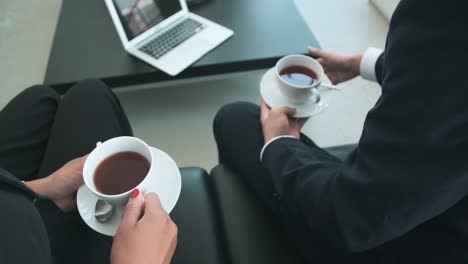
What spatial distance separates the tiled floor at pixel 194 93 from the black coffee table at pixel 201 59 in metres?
0.27

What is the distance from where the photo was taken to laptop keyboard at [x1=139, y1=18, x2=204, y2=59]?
1.40m

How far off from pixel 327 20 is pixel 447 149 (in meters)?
1.76

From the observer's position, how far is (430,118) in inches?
18.9

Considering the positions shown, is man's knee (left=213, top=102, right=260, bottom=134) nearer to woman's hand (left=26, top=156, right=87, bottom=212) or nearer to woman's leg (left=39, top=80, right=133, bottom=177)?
woman's leg (left=39, top=80, right=133, bottom=177)

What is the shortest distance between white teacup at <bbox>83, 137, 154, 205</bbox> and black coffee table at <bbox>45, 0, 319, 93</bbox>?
70cm

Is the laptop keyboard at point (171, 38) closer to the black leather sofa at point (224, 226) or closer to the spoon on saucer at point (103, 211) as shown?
the black leather sofa at point (224, 226)

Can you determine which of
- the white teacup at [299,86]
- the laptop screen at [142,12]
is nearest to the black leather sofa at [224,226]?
the white teacup at [299,86]

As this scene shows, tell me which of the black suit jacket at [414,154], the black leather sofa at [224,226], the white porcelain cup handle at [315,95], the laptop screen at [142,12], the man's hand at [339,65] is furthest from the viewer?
the laptop screen at [142,12]

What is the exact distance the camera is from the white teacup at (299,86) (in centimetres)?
93

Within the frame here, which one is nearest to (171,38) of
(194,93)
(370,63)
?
(194,93)

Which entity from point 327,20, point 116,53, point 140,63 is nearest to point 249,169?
point 140,63

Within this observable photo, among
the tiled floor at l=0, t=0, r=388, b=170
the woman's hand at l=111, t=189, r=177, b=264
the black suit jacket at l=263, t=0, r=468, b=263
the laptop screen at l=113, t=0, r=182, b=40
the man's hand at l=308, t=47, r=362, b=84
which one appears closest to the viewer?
the black suit jacket at l=263, t=0, r=468, b=263

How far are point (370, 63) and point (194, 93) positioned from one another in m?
0.92

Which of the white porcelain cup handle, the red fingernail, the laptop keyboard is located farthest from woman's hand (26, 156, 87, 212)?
the laptop keyboard
